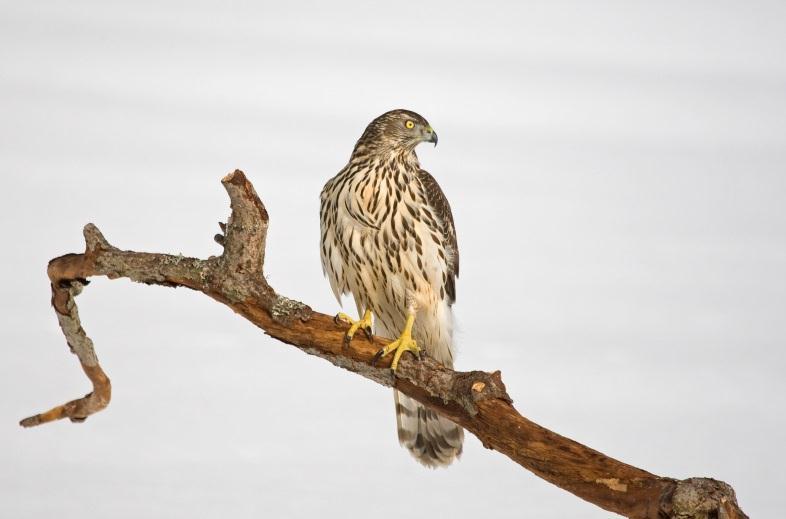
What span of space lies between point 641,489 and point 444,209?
96.2 inches

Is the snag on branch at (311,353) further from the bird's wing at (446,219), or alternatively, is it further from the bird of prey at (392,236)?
the bird's wing at (446,219)

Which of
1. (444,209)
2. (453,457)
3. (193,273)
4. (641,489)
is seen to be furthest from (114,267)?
(641,489)

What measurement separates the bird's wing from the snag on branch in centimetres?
88

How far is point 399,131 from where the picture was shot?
695 cm

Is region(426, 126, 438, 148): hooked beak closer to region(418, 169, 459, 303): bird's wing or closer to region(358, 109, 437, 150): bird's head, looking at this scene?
region(358, 109, 437, 150): bird's head

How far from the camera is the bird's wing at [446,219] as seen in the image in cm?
700

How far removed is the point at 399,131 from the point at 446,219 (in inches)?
26.8

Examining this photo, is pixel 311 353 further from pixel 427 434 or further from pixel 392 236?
pixel 427 434

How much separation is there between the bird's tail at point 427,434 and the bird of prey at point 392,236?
23.0 inches

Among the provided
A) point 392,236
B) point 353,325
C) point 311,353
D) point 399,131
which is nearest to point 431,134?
point 399,131

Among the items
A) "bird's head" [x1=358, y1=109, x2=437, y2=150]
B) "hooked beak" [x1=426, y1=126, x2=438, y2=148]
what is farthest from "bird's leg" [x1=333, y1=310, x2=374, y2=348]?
"hooked beak" [x1=426, y1=126, x2=438, y2=148]

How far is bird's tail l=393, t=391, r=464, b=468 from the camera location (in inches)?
292

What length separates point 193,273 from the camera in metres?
6.34

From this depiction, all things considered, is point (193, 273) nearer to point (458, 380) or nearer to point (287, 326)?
point (287, 326)
